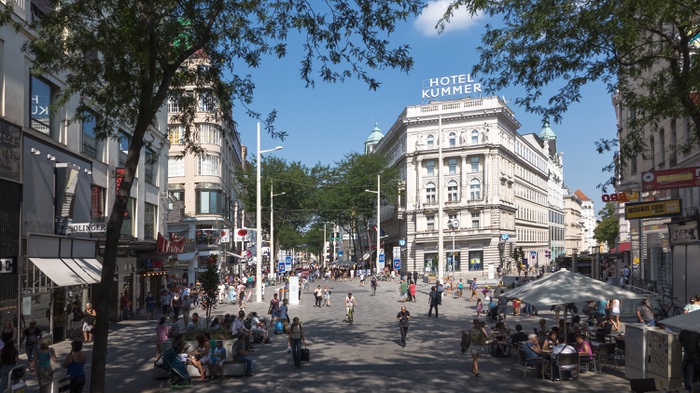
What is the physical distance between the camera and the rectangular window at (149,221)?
118ft

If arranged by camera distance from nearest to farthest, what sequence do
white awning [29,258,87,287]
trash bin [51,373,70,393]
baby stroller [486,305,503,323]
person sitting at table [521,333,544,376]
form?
trash bin [51,373,70,393], person sitting at table [521,333,544,376], white awning [29,258,87,287], baby stroller [486,305,503,323]

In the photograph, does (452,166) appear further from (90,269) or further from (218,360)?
(218,360)

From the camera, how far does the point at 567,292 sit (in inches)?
693

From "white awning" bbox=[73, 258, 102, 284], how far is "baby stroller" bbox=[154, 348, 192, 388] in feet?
29.4

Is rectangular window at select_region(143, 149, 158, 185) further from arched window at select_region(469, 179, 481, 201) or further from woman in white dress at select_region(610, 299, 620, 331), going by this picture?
arched window at select_region(469, 179, 481, 201)

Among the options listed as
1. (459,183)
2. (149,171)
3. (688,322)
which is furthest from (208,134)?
(688,322)

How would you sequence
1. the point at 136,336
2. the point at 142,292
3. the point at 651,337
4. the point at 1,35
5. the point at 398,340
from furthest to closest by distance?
the point at 142,292, the point at 136,336, the point at 398,340, the point at 1,35, the point at 651,337

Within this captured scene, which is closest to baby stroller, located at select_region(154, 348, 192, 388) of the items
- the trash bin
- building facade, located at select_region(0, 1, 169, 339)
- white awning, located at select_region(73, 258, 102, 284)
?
the trash bin

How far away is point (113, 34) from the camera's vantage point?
1435 cm

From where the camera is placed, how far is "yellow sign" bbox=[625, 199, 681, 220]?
29953 mm

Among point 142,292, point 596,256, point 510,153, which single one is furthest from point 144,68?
point 510,153

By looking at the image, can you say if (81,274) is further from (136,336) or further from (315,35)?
(315,35)

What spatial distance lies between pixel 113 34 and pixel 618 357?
48.1 ft

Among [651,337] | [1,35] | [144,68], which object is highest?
[1,35]
